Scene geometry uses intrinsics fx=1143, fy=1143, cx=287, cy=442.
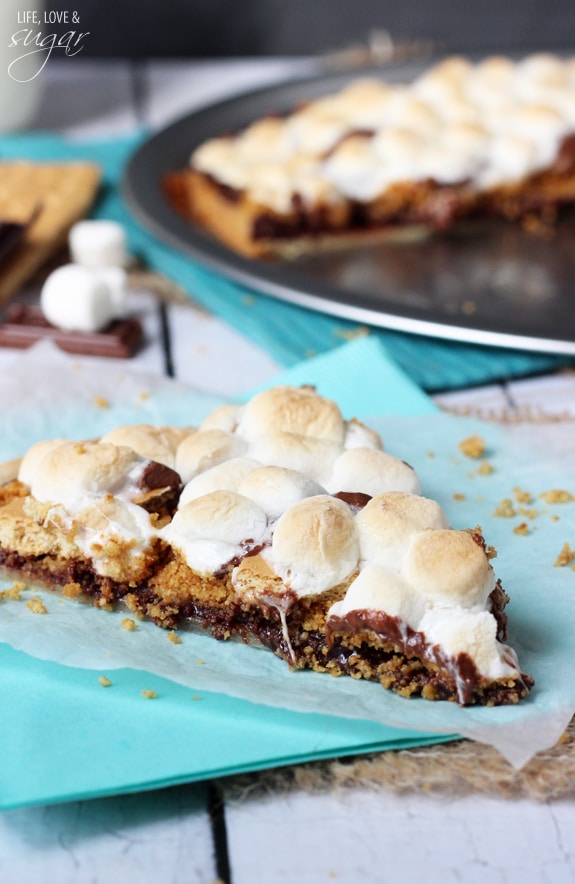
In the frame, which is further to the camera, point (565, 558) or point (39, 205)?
point (39, 205)

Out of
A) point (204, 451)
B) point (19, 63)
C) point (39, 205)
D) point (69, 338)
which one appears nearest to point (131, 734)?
point (204, 451)

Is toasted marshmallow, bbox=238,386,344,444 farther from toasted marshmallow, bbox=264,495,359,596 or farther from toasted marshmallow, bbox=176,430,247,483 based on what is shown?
toasted marshmallow, bbox=264,495,359,596

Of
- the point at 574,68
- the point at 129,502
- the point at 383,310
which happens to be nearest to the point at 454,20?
the point at 574,68

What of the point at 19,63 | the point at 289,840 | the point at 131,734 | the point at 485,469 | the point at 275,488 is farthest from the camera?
the point at 19,63

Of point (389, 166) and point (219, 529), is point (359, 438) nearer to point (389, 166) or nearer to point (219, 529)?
point (219, 529)

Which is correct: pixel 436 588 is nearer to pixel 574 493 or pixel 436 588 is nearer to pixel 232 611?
pixel 232 611

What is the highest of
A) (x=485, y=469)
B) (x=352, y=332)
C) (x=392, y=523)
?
(x=392, y=523)

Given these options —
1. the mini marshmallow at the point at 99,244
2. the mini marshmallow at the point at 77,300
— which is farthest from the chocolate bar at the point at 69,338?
the mini marshmallow at the point at 99,244
